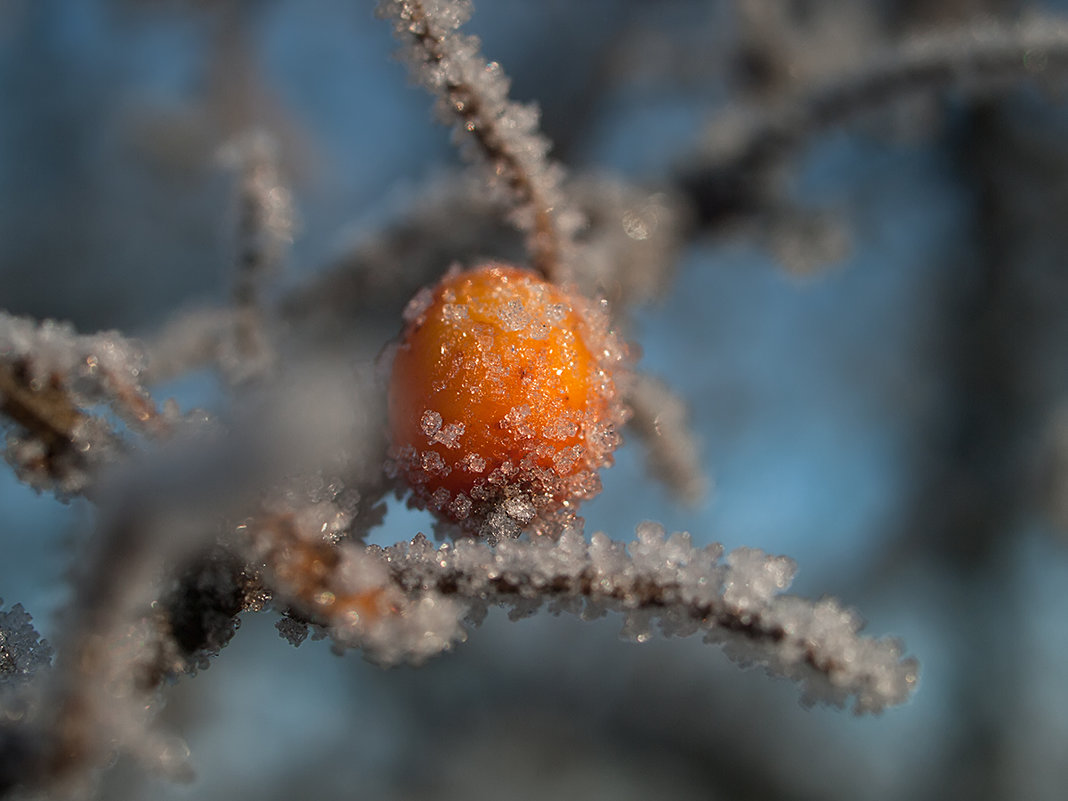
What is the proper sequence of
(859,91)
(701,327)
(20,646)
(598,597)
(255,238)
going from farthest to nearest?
1. (701,327)
2. (859,91)
3. (255,238)
4. (20,646)
5. (598,597)

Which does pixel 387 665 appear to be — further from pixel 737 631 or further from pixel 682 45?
pixel 682 45

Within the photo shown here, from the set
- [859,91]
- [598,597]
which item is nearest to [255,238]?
[598,597]

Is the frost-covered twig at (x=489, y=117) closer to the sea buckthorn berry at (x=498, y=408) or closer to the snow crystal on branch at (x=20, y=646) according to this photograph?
the sea buckthorn berry at (x=498, y=408)

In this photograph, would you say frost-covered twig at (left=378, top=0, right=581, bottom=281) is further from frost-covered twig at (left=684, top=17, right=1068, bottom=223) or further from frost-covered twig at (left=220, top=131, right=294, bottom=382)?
frost-covered twig at (left=684, top=17, right=1068, bottom=223)

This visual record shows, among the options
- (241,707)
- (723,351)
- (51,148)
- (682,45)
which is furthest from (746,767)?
(51,148)

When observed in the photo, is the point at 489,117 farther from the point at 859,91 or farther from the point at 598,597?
the point at 859,91

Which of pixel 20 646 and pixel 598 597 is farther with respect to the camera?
pixel 20 646

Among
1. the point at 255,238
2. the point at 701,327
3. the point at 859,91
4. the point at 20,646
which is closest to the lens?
the point at 20,646
